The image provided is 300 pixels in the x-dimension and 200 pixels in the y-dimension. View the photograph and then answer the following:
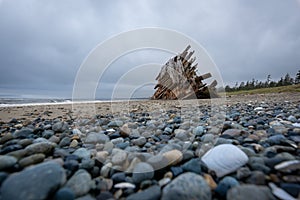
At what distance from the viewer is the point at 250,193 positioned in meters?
0.80

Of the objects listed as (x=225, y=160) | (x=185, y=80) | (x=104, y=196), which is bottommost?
(x=104, y=196)

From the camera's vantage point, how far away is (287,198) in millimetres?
793

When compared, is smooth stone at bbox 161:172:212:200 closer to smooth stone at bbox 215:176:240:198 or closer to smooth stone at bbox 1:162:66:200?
smooth stone at bbox 215:176:240:198

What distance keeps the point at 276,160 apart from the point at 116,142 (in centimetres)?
141

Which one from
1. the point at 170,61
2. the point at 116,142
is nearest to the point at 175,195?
the point at 116,142

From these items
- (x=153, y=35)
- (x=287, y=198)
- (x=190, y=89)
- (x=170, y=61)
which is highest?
(x=170, y=61)

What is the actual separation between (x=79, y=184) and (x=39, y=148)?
0.65 metres

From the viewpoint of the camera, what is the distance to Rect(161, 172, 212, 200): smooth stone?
822 mm

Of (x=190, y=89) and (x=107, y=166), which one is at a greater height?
(x=190, y=89)

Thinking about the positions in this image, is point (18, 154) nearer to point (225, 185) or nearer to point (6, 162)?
point (6, 162)

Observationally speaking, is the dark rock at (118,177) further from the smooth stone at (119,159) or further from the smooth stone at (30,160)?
the smooth stone at (30,160)

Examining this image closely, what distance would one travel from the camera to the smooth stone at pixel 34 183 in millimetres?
804

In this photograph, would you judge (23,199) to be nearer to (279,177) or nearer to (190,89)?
(279,177)

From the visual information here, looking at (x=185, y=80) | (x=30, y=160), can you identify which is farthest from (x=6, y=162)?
(x=185, y=80)
